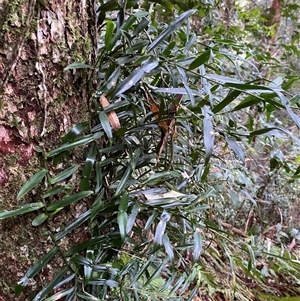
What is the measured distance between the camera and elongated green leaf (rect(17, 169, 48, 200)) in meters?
0.51

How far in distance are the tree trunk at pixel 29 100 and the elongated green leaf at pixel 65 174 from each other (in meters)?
0.04

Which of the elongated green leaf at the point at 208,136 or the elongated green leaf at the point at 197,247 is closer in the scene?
the elongated green leaf at the point at 208,136

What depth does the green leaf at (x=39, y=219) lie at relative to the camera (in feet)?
1.76

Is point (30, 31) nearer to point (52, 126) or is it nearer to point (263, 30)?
point (52, 126)

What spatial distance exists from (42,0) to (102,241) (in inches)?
16.5

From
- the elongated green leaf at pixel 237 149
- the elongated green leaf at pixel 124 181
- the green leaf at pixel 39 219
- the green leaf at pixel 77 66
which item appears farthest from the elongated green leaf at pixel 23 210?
the elongated green leaf at pixel 237 149

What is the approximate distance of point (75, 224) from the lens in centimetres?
57

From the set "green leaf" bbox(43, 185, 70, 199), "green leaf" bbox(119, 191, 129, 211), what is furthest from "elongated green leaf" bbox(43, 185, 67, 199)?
"green leaf" bbox(119, 191, 129, 211)

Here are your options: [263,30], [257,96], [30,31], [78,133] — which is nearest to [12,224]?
[78,133]

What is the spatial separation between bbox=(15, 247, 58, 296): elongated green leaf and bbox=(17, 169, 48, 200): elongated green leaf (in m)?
0.11

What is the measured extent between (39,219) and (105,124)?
190 millimetres

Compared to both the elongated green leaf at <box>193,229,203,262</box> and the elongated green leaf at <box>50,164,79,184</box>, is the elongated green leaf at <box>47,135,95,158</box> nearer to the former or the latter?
the elongated green leaf at <box>50,164,79,184</box>

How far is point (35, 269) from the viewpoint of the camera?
54 centimetres

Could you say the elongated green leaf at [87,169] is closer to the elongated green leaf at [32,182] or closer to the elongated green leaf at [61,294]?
the elongated green leaf at [32,182]
